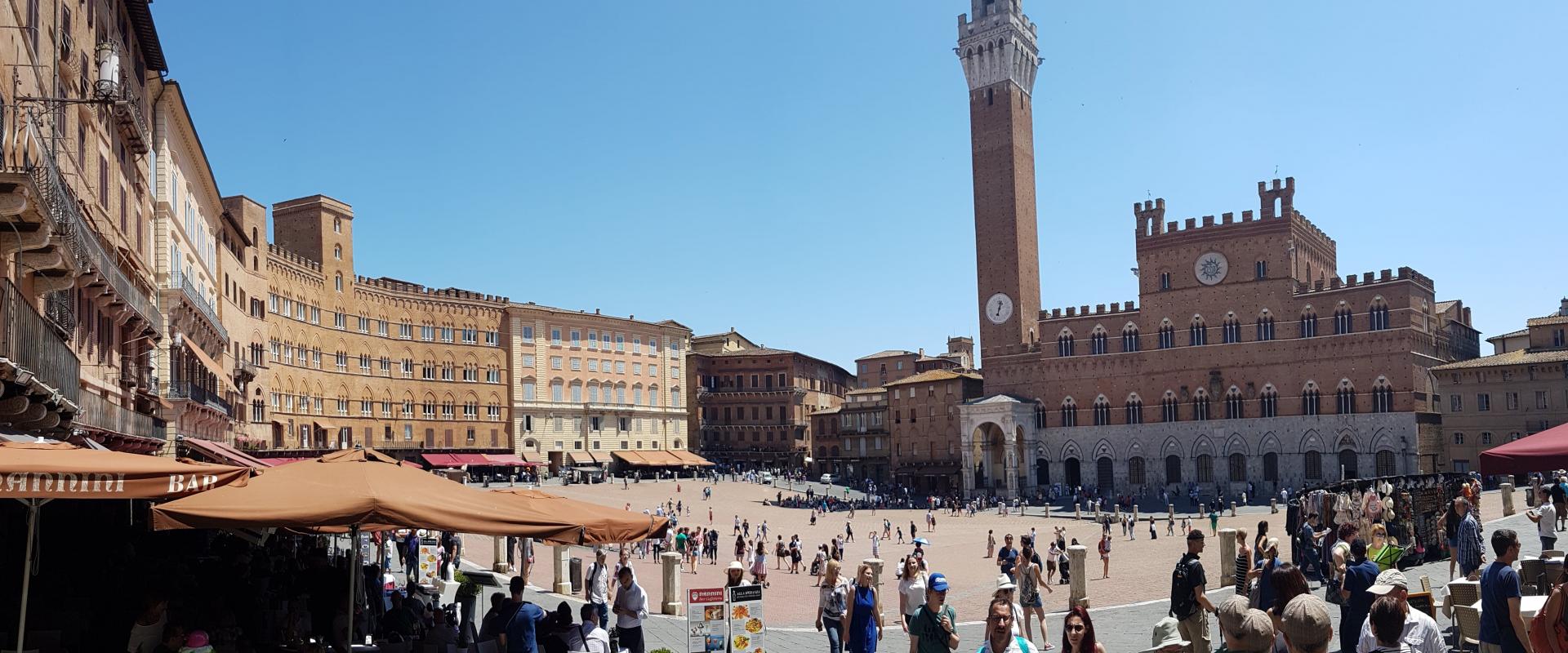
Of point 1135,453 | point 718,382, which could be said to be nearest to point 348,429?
point 718,382

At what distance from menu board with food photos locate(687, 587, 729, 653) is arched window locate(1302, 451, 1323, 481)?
50633 mm

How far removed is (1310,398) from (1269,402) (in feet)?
6.07

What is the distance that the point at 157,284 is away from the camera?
28422 millimetres

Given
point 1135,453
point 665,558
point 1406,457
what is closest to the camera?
point 665,558

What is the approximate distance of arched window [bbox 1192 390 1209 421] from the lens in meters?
59.8

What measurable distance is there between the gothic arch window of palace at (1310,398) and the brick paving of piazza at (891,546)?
854 centimetres

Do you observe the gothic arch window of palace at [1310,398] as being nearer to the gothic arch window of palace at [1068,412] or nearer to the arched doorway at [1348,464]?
the arched doorway at [1348,464]

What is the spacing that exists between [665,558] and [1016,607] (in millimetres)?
11039

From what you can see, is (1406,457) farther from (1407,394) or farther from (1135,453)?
(1135,453)

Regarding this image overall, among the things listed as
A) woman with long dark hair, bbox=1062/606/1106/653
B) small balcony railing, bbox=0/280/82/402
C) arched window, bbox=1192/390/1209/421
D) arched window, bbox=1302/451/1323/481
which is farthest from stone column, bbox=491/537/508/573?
arched window, bbox=1192/390/1209/421

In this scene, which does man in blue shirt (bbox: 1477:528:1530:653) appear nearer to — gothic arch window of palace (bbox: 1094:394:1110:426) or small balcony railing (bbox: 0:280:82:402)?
small balcony railing (bbox: 0:280:82:402)

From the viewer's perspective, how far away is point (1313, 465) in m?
56.3

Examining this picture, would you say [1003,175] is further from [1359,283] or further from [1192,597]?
[1192,597]

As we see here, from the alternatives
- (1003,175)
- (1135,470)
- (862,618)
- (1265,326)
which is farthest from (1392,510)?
(1003,175)
